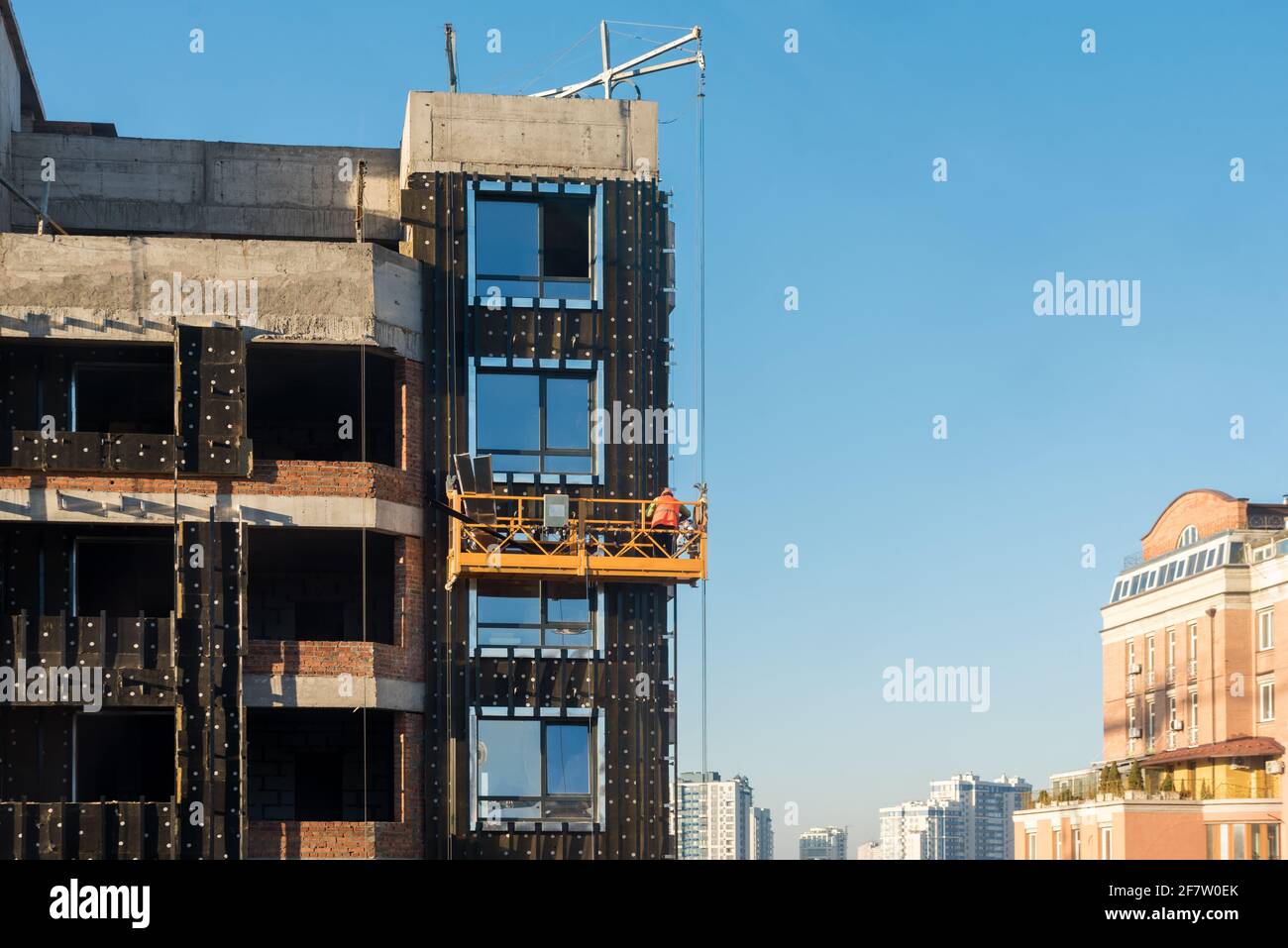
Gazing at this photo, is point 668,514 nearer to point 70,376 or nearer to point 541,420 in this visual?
point 541,420

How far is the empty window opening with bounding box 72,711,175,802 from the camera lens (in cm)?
4388

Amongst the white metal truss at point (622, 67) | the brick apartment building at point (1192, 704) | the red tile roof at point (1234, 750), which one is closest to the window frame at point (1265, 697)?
the brick apartment building at point (1192, 704)

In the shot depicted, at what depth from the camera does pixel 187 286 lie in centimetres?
4341

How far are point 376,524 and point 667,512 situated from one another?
6.74 m

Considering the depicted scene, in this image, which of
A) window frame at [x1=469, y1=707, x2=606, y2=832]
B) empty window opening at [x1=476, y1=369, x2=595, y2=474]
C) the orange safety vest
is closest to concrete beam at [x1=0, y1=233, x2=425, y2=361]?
empty window opening at [x1=476, y1=369, x2=595, y2=474]

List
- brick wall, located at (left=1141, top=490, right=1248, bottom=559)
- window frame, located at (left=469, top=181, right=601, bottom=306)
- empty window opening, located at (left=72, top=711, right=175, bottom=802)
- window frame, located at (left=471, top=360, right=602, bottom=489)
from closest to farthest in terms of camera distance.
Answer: empty window opening, located at (left=72, top=711, right=175, bottom=802), window frame, located at (left=471, top=360, right=602, bottom=489), window frame, located at (left=469, top=181, right=601, bottom=306), brick wall, located at (left=1141, top=490, right=1248, bottom=559)

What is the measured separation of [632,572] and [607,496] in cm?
224

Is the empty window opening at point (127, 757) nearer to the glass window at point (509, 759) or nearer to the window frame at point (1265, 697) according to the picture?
the glass window at point (509, 759)

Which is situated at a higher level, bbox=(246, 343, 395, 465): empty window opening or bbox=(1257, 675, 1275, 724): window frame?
bbox=(246, 343, 395, 465): empty window opening

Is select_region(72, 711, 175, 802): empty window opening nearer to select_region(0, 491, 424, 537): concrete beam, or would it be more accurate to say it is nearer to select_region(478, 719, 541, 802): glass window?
select_region(0, 491, 424, 537): concrete beam

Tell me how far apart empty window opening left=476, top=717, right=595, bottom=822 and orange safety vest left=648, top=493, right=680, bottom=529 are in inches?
200

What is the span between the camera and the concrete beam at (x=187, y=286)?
141 feet

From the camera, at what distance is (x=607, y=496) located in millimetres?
44625

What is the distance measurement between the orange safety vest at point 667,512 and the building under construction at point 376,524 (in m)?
0.43
